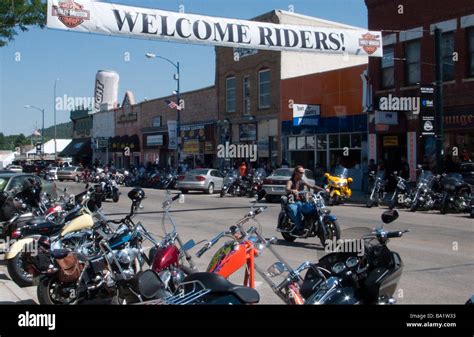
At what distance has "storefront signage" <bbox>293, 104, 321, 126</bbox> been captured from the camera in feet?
103

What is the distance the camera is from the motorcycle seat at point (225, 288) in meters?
3.41

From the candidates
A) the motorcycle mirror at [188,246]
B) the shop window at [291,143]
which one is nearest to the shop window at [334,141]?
the shop window at [291,143]

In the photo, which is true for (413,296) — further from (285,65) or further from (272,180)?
(285,65)

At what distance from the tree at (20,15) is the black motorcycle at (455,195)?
504 inches

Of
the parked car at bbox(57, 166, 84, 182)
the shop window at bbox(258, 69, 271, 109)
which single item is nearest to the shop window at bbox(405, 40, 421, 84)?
the shop window at bbox(258, 69, 271, 109)

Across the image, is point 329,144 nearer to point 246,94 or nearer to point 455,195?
point 246,94

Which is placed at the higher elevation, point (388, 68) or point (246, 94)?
point (388, 68)

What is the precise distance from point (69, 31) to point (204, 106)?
29.9 meters

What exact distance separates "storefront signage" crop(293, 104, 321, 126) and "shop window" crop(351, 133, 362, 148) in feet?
8.62

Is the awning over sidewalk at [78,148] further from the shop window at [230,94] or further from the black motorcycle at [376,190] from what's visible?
the black motorcycle at [376,190]

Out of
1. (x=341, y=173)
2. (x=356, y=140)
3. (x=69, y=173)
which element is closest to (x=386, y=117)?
(x=356, y=140)

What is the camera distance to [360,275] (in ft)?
15.3

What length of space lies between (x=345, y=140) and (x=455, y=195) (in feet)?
40.9
